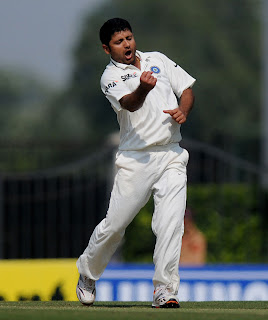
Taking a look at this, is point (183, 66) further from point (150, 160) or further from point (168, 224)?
point (168, 224)

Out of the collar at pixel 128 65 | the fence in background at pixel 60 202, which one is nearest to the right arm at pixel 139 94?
the collar at pixel 128 65

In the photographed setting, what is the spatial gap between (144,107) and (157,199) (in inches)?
23.3

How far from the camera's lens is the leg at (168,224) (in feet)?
23.1

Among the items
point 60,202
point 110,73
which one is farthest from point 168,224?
point 60,202

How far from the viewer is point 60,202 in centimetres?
1327

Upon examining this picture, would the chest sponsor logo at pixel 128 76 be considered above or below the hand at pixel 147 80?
above

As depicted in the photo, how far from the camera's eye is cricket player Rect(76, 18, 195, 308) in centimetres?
704

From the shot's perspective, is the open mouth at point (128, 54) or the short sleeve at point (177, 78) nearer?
the open mouth at point (128, 54)

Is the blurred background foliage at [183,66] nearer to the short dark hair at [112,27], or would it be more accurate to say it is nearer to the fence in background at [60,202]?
the fence in background at [60,202]

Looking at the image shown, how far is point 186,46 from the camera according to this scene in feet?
174

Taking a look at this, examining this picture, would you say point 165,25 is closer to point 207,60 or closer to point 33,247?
point 207,60

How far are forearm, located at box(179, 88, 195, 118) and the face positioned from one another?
404 millimetres

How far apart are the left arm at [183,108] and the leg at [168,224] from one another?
0.35 meters

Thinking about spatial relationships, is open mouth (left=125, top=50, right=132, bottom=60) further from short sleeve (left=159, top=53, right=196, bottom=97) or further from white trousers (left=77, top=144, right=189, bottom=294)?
white trousers (left=77, top=144, right=189, bottom=294)
